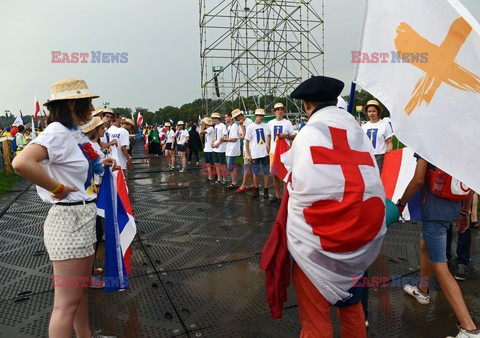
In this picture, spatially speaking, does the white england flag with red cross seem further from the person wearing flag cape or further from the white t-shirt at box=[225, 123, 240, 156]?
the white t-shirt at box=[225, 123, 240, 156]

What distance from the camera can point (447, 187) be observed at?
281 centimetres

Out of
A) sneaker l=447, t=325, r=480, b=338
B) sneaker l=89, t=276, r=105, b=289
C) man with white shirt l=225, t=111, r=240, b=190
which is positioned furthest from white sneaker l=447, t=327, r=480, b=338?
man with white shirt l=225, t=111, r=240, b=190

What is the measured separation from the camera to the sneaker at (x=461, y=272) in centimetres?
374

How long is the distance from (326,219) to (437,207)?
58.0 inches

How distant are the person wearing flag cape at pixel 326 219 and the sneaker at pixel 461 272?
2.22 m

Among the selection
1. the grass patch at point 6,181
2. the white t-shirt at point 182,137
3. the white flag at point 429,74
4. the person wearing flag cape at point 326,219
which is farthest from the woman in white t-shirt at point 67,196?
the white t-shirt at point 182,137

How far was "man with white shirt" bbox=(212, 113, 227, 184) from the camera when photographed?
9.39m

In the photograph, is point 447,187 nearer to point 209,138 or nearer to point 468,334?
point 468,334

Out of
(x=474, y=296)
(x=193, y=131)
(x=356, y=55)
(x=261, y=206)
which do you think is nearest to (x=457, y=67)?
(x=356, y=55)

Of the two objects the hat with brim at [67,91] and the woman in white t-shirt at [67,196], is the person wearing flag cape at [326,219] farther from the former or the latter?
the hat with brim at [67,91]

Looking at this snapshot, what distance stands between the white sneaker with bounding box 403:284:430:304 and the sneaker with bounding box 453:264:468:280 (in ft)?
2.22

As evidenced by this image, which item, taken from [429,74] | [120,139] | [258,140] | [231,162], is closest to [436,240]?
[429,74]

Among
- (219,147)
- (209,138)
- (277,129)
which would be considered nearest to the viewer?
(277,129)

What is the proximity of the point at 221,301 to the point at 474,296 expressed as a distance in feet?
7.84
